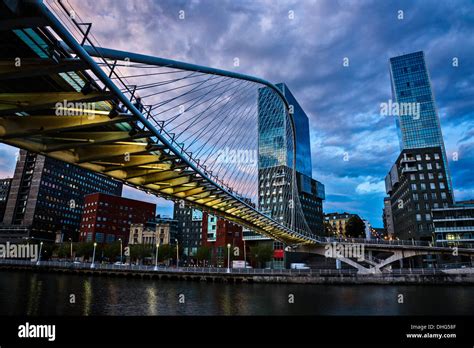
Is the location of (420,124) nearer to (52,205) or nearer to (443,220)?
(443,220)

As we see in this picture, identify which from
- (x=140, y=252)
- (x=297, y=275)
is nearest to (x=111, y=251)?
(x=140, y=252)

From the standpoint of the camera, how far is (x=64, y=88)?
12586mm

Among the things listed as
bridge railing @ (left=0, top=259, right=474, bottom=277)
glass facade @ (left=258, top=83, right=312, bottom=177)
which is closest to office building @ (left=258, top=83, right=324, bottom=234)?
glass facade @ (left=258, top=83, right=312, bottom=177)

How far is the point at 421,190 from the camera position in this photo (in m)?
87.6

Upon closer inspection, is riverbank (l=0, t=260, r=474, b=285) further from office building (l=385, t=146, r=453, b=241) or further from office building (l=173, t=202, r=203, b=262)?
office building (l=173, t=202, r=203, b=262)

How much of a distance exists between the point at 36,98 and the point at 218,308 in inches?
784

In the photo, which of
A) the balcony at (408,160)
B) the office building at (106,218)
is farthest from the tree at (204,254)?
the balcony at (408,160)

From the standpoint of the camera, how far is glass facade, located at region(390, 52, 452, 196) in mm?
109375

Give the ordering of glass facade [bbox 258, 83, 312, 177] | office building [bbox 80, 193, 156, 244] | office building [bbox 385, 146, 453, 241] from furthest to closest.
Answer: office building [bbox 80, 193, 156, 244], glass facade [bbox 258, 83, 312, 177], office building [bbox 385, 146, 453, 241]

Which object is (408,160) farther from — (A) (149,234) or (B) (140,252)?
(A) (149,234)

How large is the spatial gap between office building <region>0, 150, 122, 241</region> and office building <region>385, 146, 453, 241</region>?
108m

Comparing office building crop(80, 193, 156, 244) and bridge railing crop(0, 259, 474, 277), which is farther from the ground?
office building crop(80, 193, 156, 244)

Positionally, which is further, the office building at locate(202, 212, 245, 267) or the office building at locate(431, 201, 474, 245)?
the office building at locate(202, 212, 245, 267)

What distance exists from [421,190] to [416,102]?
42.4 metres
